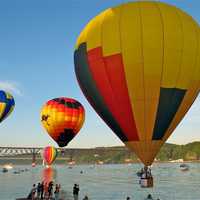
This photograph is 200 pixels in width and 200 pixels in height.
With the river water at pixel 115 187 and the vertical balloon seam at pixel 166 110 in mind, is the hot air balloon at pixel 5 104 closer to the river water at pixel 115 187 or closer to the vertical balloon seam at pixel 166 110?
the river water at pixel 115 187

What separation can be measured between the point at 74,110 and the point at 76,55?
16.9m

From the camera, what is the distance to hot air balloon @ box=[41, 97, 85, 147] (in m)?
38.5

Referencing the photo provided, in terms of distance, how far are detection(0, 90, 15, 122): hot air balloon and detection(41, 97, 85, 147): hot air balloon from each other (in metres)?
7.16

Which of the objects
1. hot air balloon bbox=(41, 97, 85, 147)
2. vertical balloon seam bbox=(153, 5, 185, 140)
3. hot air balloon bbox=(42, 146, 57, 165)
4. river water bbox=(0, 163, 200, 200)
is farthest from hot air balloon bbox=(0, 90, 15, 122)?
vertical balloon seam bbox=(153, 5, 185, 140)

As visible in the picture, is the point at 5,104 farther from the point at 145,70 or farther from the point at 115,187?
the point at 145,70

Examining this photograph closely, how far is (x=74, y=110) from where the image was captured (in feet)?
130

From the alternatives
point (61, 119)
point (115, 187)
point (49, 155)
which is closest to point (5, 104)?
point (61, 119)

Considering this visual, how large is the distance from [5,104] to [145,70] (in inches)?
1156

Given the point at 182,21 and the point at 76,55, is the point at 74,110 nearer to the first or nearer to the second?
the point at 76,55

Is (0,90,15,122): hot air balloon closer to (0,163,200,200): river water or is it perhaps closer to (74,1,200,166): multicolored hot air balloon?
(0,163,200,200): river water

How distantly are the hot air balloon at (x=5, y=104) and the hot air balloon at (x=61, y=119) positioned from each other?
282 inches

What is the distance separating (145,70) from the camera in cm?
1977

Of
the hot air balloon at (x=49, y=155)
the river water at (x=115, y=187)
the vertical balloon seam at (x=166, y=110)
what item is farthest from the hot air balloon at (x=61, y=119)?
the hot air balloon at (x=49, y=155)

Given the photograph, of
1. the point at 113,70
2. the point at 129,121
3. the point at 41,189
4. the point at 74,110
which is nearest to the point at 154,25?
the point at 113,70
